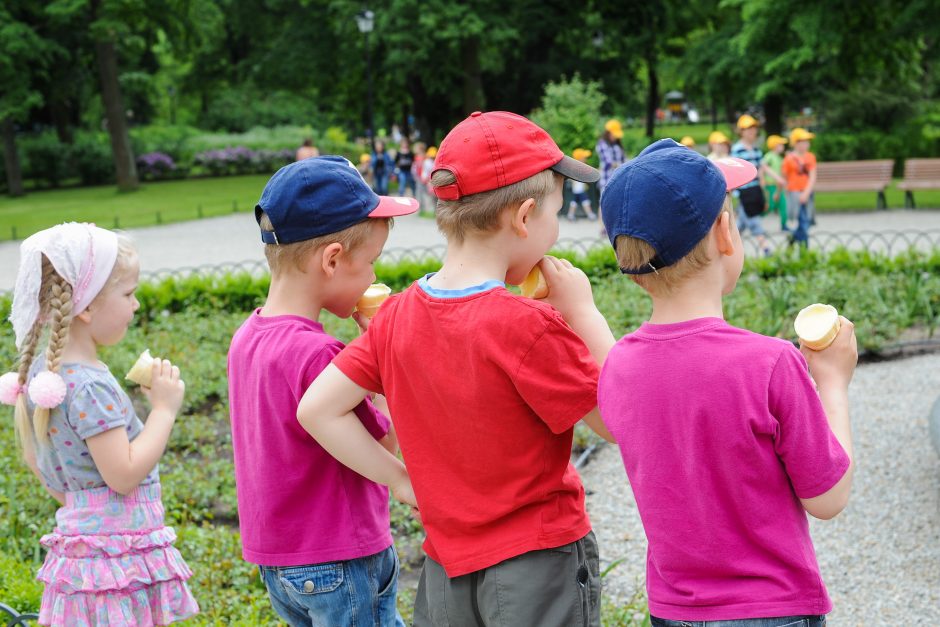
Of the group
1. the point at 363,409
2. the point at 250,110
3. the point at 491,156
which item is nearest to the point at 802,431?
the point at 491,156

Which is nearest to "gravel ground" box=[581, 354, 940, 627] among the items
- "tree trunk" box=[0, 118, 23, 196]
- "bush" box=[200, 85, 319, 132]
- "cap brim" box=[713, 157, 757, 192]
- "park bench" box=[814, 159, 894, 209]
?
"cap brim" box=[713, 157, 757, 192]

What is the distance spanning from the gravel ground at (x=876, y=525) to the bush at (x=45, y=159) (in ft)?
117

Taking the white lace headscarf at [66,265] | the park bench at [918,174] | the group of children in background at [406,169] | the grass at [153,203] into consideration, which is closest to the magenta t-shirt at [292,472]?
the white lace headscarf at [66,265]

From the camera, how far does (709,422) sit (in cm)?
191

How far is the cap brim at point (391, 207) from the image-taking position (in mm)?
2473

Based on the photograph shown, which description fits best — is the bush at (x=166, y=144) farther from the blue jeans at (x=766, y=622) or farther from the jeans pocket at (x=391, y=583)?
the blue jeans at (x=766, y=622)

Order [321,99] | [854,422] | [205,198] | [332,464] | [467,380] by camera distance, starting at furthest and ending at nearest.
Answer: [321,99] → [205,198] → [854,422] → [332,464] → [467,380]

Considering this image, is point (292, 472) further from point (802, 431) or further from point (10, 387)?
point (802, 431)

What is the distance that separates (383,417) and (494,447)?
44 cm

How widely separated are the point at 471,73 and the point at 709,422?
2872cm

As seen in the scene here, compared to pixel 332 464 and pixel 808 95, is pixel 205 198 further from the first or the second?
pixel 332 464

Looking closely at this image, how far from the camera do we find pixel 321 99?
4744cm

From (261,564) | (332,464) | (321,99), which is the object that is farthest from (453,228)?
(321,99)

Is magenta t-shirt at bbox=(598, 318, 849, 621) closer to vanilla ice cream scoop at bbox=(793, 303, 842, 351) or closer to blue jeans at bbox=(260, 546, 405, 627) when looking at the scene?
vanilla ice cream scoop at bbox=(793, 303, 842, 351)
